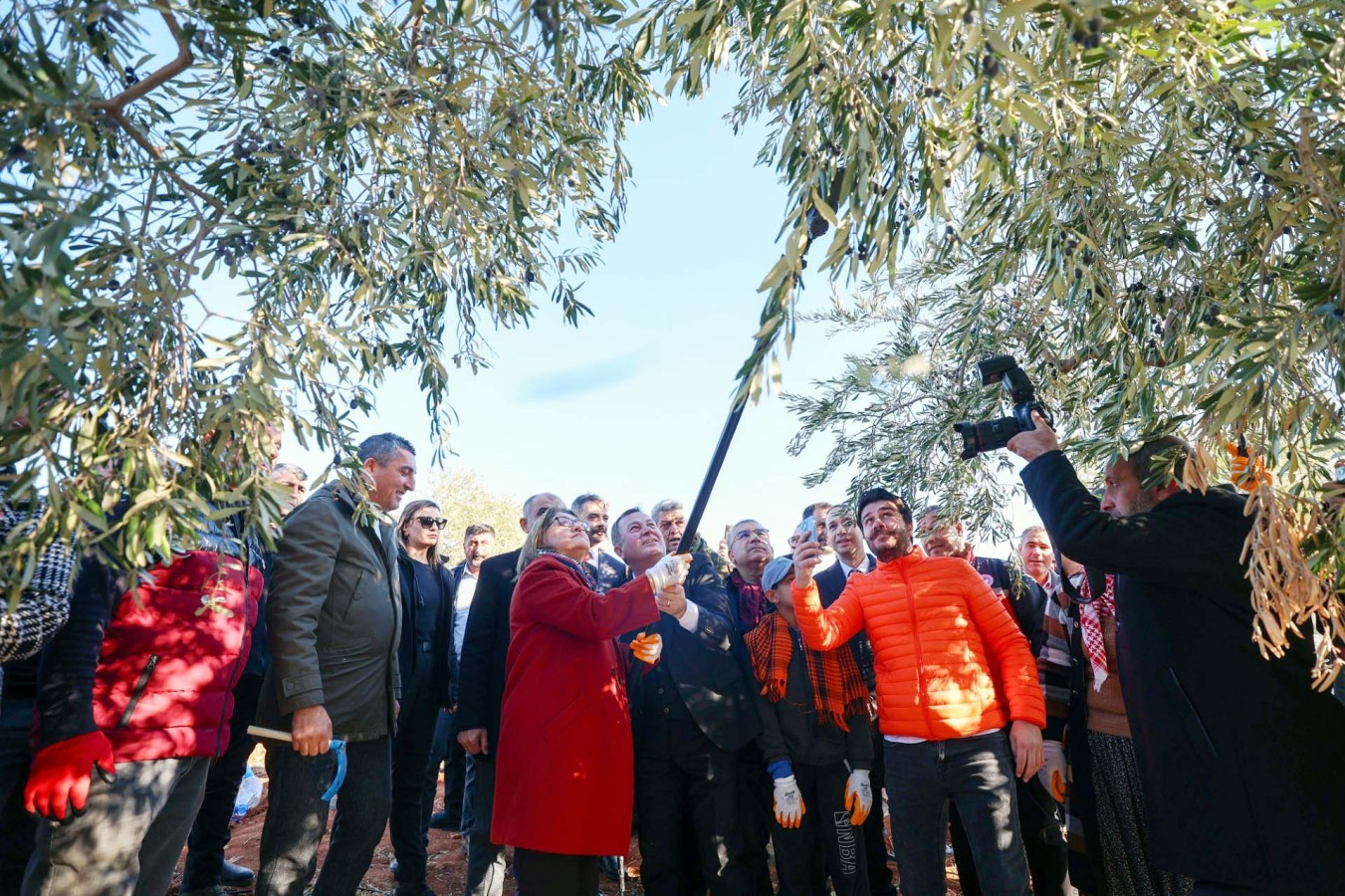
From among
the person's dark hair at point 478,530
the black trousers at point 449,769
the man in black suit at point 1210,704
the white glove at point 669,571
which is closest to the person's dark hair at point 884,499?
the white glove at point 669,571

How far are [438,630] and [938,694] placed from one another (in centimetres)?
303

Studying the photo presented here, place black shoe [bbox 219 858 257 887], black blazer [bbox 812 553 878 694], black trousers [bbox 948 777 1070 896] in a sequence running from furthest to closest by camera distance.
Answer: black shoe [bbox 219 858 257 887]
black blazer [bbox 812 553 878 694]
black trousers [bbox 948 777 1070 896]

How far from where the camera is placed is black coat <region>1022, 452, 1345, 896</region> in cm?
268

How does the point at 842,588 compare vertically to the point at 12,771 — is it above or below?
above

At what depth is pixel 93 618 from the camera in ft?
9.16

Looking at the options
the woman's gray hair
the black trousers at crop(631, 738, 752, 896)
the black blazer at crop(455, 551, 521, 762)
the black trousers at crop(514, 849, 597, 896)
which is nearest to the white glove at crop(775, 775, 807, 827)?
the black trousers at crop(631, 738, 752, 896)

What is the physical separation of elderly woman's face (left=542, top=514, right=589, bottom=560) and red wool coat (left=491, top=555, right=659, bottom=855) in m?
0.25

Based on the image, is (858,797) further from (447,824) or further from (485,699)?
(447,824)

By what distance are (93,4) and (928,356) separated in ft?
21.2

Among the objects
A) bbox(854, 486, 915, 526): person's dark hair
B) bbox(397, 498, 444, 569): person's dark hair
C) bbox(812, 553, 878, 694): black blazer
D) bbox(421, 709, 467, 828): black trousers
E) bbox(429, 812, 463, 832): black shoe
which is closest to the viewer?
bbox(854, 486, 915, 526): person's dark hair

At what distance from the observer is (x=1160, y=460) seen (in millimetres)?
2914

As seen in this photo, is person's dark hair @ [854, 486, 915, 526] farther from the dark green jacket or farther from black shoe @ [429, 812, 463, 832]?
black shoe @ [429, 812, 463, 832]

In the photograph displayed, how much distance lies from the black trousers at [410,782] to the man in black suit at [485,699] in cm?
42

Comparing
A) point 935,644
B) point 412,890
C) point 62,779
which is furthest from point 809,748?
point 62,779
